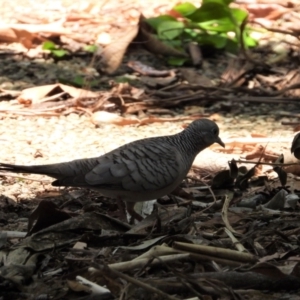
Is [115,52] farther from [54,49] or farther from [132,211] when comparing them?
[132,211]

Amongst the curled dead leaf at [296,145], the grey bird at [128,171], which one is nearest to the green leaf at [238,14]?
the curled dead leaf at [296,145]

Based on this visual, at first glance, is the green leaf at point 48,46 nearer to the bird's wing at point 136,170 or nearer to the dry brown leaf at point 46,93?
the dry brown leaf at point 46,93

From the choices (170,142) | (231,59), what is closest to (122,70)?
(231,59)

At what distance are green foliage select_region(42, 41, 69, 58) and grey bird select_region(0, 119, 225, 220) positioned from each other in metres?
3.61

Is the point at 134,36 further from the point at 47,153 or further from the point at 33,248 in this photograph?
the point at 33,248

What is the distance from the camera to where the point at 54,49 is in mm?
8383

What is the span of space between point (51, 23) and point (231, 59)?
1.98 metres

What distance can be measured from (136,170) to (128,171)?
0.17 ft

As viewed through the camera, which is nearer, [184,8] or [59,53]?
[59,53]

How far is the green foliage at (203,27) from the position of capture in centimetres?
825

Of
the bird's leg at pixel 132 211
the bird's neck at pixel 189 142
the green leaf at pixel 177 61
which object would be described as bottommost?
the green leaf at pixel 177 61

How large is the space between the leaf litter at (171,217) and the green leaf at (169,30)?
15.4 inches

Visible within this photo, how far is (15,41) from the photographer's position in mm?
8602

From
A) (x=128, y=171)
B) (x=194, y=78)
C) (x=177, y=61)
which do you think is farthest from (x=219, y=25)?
(x=128, y=171)
